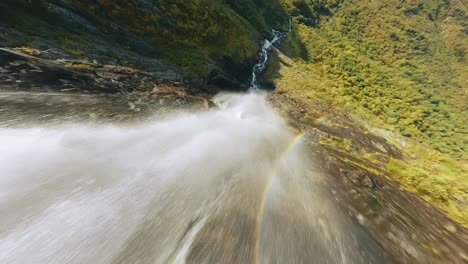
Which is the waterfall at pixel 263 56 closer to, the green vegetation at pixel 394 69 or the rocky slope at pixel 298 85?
the rocky slope at pixel 298 85

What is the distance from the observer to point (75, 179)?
7.12 m

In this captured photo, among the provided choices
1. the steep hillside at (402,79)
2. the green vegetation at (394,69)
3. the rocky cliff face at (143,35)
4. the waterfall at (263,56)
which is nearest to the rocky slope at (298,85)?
the rocky cliff face at (143,35)

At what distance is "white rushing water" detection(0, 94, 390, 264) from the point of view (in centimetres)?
543

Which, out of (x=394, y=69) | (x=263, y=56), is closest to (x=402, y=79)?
(x=394, y=69)

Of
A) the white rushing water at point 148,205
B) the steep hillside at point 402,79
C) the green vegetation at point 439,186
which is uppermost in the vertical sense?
the steep hillside at point 402,79

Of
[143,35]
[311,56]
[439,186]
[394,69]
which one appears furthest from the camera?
[394,69]

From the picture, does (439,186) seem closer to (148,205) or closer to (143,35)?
(148,205)

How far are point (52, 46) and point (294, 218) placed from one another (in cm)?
1906

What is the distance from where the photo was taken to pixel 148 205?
7430mm

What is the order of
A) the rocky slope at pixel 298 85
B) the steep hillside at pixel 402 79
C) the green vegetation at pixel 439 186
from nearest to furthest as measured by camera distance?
the rocky slope at pixel 298 85 < the green vegetation at pixel 439 186 < the steep hillside at pixel 402 79

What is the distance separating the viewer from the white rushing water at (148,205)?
214 inches

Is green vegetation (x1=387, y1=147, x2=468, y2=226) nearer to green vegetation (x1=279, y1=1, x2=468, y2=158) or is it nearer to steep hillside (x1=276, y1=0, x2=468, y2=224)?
steep hillside (x1=276, y1=0, x2=468, y2=224)

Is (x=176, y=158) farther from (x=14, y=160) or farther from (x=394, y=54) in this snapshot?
(x=394, y=54)

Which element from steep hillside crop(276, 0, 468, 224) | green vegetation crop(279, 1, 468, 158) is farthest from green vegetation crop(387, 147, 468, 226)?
green vegetation crop(279, 1, 468, 158)
